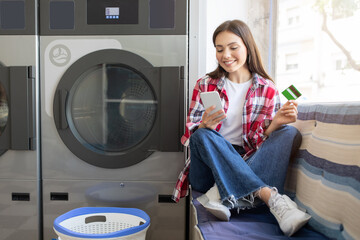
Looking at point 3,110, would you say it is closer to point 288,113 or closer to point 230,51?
point 230,51

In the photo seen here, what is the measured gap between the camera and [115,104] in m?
1.75

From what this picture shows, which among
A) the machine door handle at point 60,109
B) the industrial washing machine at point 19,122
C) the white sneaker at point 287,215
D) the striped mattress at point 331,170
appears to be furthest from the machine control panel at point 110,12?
the white sneaker at point 287,215

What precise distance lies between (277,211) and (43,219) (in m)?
1.30

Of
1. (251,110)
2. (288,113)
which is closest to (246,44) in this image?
(251,110)

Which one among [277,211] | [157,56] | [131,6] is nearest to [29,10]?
[131,6]

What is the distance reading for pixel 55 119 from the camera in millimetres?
1747

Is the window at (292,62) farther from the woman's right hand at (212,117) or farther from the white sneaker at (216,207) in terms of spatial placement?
the white sneaker at (216,207)

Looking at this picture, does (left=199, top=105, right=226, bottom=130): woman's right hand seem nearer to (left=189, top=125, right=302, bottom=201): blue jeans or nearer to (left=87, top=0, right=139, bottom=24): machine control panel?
(left=189, top=125, right=302, bottom=201): blue jeans

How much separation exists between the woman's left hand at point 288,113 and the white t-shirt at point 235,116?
0.86 feet

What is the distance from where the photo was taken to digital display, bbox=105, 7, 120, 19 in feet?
5.75

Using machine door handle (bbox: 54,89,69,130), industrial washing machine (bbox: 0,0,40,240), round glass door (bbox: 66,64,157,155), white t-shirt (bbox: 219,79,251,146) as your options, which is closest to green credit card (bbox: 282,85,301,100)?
white t-shirt (bbox: 219,79,251,146)

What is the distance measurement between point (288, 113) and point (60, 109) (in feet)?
3.71

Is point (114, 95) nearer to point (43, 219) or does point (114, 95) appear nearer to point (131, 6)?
point (131, 6)

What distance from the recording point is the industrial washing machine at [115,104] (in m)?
1.73
